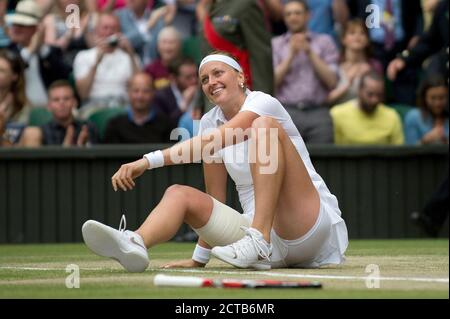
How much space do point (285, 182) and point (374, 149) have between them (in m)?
5.95

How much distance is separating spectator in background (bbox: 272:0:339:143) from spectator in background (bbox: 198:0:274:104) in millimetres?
1820

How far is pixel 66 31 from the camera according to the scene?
579 inches

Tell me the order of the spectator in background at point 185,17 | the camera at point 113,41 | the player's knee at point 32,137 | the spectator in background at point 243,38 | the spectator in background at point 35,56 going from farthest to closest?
the spectator in background at point 185,17
the spectator in background at point 35,56
the camera at point 113,41
the player's knee at point 32,137
the spectator in background at point 243,38

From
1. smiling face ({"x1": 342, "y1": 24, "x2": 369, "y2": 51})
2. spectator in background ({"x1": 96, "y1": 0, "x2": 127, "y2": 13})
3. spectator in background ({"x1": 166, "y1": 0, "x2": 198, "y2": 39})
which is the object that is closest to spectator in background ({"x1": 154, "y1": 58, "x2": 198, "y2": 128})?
spectator in background ({"x1": 166, "y1": 0, "x2": 198, "y2": 39})

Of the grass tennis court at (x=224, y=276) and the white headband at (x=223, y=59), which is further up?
the white headband at (x=223, y=59)

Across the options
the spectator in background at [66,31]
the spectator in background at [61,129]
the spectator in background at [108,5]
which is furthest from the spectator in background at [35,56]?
the spectator in background at [61,129]

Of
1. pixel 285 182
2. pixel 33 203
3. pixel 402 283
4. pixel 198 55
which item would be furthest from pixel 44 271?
pixel 198 55

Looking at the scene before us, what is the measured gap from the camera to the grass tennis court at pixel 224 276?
5949 millimetres

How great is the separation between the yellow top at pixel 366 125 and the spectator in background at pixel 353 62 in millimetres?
489

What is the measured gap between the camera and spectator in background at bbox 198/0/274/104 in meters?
11.5

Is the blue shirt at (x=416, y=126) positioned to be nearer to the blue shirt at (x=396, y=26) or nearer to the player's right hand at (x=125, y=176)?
the blue shirt at (x=396, y=26)

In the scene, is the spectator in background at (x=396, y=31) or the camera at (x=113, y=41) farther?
Answer: the spectator in background at (x=396, y=31)

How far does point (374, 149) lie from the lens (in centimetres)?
1295
